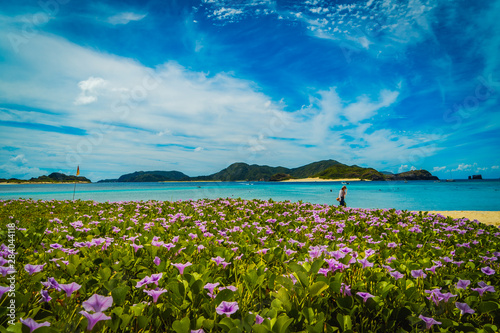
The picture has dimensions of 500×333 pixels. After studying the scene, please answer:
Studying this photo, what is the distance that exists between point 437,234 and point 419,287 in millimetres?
4027

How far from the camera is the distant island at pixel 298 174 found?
390 ft

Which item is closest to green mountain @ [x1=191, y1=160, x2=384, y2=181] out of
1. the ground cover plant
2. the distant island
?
the distant island

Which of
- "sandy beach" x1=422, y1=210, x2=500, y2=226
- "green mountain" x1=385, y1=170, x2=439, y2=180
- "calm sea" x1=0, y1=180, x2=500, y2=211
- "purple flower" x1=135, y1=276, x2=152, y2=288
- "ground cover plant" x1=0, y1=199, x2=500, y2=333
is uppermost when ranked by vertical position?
"green mountain" x1=385, y1=170, x2=439, y2=180

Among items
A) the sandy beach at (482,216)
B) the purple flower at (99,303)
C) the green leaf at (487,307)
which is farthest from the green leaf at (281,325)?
the sandy beach at (482,216)

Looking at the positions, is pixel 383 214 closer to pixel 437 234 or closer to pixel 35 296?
pixel 437 234

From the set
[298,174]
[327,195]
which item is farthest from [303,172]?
[327,195]

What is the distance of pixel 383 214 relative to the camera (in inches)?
309

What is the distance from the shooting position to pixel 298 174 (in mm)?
176875

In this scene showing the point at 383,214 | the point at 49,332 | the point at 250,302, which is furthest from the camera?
the point at 383,214

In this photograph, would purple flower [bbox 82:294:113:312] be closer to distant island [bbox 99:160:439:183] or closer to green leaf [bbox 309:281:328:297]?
green leaf [bbox 309:281:328:297]

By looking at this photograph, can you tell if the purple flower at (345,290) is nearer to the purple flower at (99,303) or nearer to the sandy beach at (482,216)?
the purple flower at (99,303)

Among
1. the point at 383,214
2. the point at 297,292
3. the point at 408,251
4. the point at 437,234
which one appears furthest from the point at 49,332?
the point at 383,214

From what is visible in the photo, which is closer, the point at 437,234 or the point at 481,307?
the point at 481,307

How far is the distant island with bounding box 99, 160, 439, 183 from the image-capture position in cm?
11894
